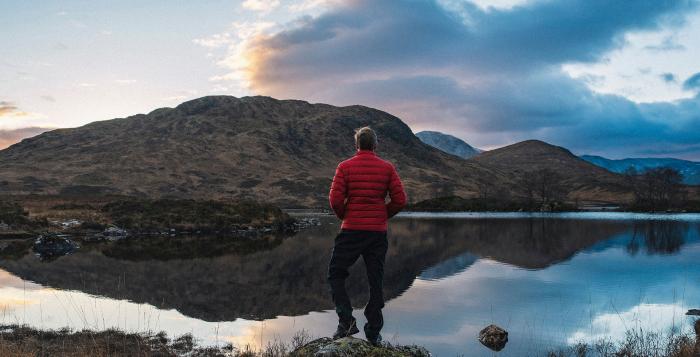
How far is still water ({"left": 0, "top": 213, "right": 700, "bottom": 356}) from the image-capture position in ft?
60.4

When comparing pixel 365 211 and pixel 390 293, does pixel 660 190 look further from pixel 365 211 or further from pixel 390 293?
pixel 365 211

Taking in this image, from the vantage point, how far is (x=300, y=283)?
28484 mm

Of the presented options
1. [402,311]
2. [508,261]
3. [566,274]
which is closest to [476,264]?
[508,261]

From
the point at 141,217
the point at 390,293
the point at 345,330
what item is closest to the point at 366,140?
the point at 345,330

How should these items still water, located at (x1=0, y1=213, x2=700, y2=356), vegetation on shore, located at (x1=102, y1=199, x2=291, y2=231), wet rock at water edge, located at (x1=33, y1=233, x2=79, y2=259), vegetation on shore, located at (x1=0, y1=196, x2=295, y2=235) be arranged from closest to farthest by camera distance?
still water, located at (x1=0, y1=213, x2=700, y2=356)
wet rock at water edge, located at (x1=33, y1=233, x2=79, y2=259)
vegetation on shore, located at (x1=0, y1=196, x2=295, y2=235)
vegetation on shore, located at (x1=102, y1=199, x2=291, y2=231)

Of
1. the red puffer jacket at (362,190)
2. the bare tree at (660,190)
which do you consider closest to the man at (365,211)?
the red puffer jacket at (362,190)

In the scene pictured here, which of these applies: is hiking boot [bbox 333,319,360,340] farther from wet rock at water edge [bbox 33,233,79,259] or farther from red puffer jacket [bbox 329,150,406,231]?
wet rock at water edge [bbox 33,233,79,259]

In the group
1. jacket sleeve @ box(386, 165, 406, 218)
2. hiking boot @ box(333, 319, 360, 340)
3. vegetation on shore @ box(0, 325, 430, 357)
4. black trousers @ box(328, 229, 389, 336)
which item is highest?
jacket sleeve @ box(386, 165, 406, 218)

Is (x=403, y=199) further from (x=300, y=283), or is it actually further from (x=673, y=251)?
(x=673, y=251)

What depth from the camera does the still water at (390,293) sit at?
60.4 ft

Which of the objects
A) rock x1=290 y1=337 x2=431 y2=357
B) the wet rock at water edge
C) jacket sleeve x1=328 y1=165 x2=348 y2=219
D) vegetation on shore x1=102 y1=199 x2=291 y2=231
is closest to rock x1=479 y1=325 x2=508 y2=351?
rock x1=290 y1=337 x2=431 y2=357

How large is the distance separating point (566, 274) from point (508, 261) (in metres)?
7.51

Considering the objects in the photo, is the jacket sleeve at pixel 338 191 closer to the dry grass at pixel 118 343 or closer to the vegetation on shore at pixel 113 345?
the vegetation on shore at pixel 113 345

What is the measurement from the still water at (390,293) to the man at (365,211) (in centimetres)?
615
